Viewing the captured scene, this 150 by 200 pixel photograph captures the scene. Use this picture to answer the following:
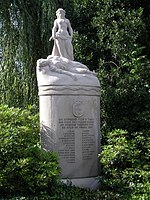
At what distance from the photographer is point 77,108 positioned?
8008 millimetres

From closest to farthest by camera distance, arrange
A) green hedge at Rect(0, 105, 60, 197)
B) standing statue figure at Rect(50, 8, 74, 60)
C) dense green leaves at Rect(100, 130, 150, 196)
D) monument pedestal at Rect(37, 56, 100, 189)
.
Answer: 1. green hedge at Rect(0, 105, 60, 197)
2. dense green leaves at Rect(100, 130, 150, 196)
3. monument pedestal at Rect(37, 56, 100, 189)
4. standing statue figure at Rect(50, 8, 74, 60)

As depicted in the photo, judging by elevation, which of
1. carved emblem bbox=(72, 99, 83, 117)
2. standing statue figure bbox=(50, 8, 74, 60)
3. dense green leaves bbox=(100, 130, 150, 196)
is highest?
standing statue figure bbox=(50, 8, 74, 60)

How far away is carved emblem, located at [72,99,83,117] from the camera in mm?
7988

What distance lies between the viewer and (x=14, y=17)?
11734 mm

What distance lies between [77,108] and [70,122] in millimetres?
287

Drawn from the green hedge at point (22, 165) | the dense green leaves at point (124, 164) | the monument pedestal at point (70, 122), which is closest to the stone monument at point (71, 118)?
the monument pedestal at point (70, 122)

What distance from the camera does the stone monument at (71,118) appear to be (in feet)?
26.1

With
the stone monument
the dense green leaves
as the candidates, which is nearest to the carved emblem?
the stone monument

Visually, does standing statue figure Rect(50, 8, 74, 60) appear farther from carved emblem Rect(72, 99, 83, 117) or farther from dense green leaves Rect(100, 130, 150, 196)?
dense green leaves Rect(100, 130, 150, 196)

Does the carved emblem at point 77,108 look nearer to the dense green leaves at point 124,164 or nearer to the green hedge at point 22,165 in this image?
the dense green leaves at point 124,164

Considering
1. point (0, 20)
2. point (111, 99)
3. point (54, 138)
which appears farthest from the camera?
point (0, 20)

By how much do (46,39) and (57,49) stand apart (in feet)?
9.52

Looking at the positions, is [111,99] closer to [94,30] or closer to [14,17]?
[94,30]

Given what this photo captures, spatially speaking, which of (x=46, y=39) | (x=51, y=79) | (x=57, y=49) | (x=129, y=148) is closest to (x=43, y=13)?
(x=46, y=39)
